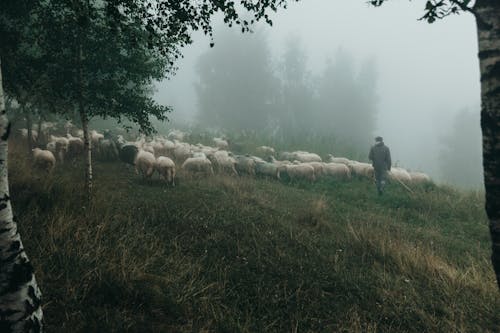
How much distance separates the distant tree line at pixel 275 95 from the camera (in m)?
41.4

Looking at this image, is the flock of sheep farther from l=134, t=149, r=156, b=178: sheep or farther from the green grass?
the green grass

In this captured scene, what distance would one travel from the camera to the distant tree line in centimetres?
4141

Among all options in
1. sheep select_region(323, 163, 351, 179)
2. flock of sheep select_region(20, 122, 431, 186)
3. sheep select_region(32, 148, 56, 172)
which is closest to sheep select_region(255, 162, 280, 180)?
flock of sheep select_region(20, 122, 431, 186)

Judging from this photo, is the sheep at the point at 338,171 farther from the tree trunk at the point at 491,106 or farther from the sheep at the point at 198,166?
the tree trunk at the point at 491,106

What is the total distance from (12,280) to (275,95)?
42753 mm

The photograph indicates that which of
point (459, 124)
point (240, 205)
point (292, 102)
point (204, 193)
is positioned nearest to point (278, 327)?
point (240, 205)

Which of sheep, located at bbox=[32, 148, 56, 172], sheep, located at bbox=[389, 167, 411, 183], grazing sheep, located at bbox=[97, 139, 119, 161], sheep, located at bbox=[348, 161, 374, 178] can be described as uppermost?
grazing sheep, located at bbox=[97, 139, 119, 161]

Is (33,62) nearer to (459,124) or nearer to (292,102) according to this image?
Answer: (292,102)

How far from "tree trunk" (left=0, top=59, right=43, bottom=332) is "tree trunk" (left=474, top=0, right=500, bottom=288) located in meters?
3.62

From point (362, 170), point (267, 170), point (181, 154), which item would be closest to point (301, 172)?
point (267, 170)

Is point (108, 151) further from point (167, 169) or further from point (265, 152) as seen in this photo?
point (265, 152)

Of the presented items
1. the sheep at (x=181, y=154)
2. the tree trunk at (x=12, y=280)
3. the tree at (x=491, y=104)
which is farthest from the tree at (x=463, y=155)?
the tree trunk at (x=12, y=280)

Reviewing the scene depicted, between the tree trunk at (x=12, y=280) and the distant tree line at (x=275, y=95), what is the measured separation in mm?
35134

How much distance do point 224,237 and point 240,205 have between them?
2.86m
